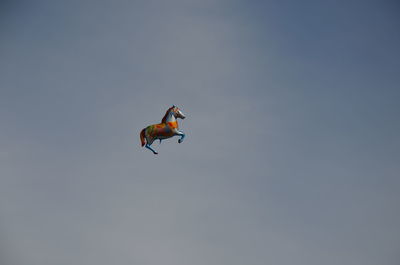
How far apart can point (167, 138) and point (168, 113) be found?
1905 millimetres

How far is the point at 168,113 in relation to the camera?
5278cm

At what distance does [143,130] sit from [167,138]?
73.8 inches

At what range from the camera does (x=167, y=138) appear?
172 feet

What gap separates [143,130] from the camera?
52.3 m

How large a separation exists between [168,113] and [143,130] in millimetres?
2285
